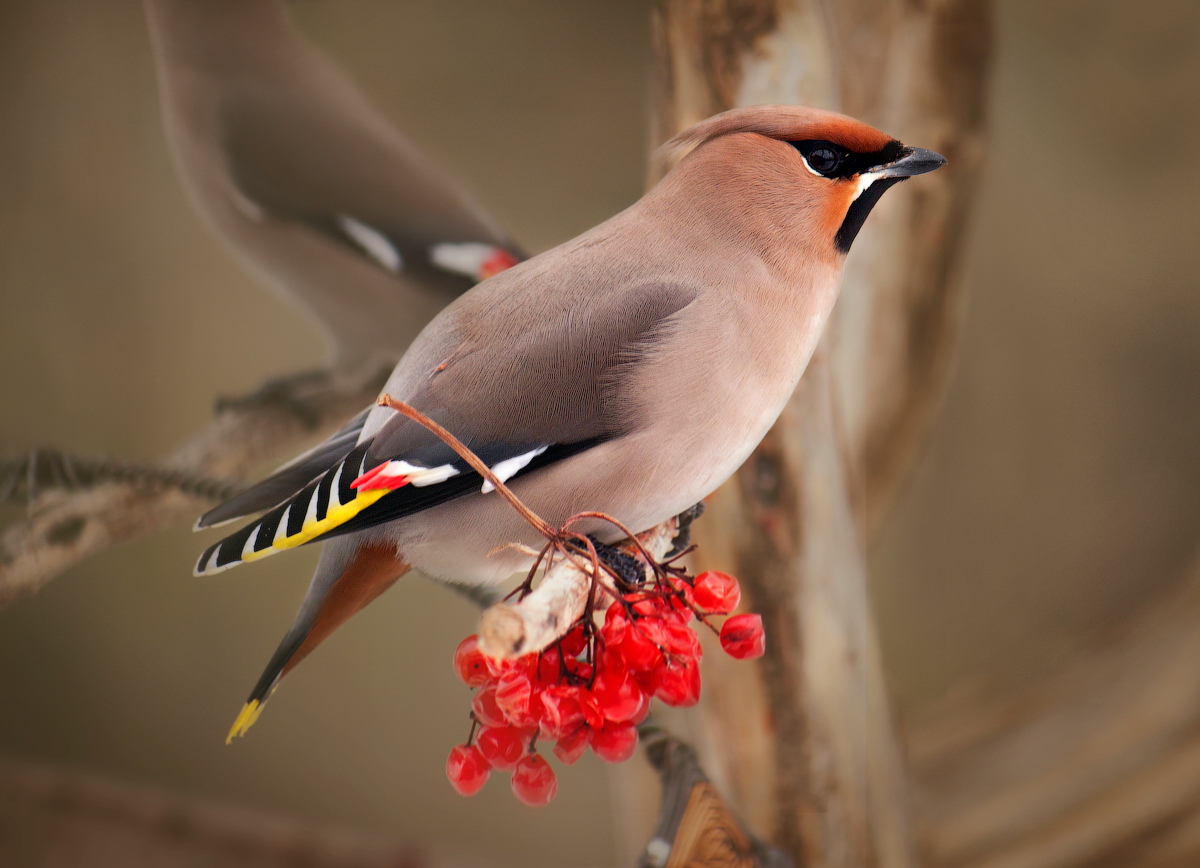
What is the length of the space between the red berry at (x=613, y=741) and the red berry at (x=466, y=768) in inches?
4.9

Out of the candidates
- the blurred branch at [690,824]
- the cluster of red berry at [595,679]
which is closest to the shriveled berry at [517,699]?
the cluster of red berry at [595,679]

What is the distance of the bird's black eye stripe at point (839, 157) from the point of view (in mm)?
975

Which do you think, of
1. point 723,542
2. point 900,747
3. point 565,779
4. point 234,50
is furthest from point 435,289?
point 900,747

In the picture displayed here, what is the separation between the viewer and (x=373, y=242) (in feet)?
4.35

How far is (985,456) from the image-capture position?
192 centimetres

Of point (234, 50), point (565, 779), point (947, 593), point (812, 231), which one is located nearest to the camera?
point (812, 231)

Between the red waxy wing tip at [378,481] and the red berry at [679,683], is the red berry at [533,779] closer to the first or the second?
the red berry at [679,683]

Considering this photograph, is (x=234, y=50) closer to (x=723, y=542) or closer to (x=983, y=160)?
(x=723, y=542)

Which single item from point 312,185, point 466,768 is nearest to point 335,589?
point 466,768

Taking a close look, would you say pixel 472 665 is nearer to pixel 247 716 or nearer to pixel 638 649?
pixel 638 649

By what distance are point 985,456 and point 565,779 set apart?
111cm

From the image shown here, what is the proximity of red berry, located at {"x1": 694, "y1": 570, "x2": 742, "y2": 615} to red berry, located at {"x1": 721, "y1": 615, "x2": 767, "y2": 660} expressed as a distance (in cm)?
2

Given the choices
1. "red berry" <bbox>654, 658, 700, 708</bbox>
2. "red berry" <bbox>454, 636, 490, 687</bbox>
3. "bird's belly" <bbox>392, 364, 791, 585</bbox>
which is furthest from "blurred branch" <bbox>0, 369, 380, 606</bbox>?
"red berry" <bbox>654, 658, 700, 708</bbox>

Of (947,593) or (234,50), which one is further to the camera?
(947,593)
